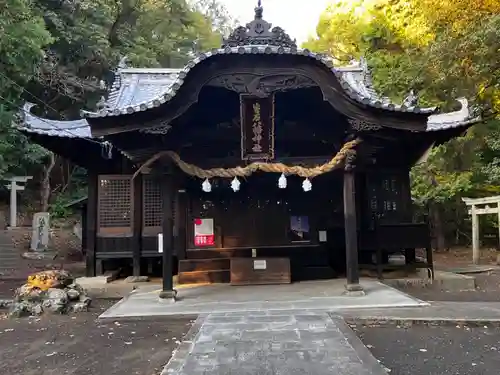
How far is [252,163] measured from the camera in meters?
9.72

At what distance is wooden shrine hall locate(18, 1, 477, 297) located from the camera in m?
8.89

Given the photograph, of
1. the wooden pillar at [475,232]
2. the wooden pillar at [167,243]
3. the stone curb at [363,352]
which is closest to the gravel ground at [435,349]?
the stone curb at [363,352]

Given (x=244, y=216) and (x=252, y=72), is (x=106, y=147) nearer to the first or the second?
(x=244, y=216)

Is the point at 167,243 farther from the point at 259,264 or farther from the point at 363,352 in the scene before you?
the point at 363,352

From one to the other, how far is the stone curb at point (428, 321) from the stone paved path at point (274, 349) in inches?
20.8

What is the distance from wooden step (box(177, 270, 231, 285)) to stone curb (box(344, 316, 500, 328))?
473 cm

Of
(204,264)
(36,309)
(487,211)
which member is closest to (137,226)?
(204,264)

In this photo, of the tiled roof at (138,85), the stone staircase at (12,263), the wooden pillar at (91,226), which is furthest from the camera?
the stone staircase at (12,263)

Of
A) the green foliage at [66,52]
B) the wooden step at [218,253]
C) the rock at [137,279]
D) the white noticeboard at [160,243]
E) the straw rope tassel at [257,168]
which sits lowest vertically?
the rock at [137,279]

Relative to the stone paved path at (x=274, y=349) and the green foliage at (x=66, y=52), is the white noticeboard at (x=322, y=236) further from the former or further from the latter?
the green foliage at (x=66, y=52)

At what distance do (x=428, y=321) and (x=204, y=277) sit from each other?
230 inches

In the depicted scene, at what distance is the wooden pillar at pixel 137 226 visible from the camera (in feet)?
41.3

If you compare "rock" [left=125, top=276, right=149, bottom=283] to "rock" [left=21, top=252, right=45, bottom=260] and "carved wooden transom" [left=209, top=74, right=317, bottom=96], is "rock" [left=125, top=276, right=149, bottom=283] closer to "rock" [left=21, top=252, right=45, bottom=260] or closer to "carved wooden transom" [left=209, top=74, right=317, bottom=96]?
"carved wooden transom" [left=209, top=74, right=317, bottom=96]

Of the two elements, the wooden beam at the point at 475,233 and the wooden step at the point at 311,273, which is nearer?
the wooden step at the point at 311,273
